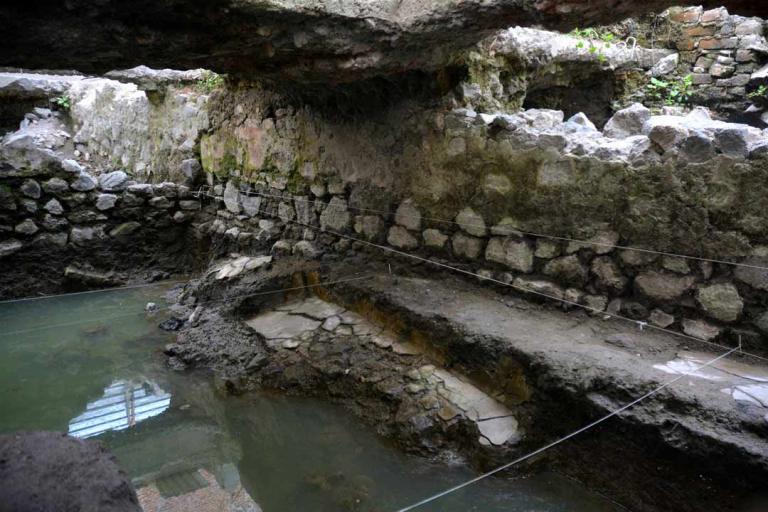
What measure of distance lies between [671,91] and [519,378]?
13.1 ft

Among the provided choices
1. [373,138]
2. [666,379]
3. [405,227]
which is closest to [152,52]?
[373,138]

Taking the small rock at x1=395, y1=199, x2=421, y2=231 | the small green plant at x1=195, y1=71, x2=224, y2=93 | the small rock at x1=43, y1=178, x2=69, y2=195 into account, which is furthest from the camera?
the small green plant at x1=195, y1=71, x2=224, y2=93

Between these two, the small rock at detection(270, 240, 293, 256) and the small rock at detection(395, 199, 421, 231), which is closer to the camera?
the small rock at detection(395, 199, 421, 231)

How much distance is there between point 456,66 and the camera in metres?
3.36

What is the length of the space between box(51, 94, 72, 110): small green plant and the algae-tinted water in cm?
591

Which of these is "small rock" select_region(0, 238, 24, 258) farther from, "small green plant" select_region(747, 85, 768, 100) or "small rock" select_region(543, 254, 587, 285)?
"small green plant" select_region(747, 85, 768, 100)

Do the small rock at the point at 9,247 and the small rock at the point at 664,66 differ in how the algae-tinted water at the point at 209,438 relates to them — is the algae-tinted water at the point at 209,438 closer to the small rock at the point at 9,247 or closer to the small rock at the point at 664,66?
the small rock at the point at 9,247

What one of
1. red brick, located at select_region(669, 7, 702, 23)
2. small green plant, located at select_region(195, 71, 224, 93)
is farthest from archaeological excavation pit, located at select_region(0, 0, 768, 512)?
red brick, located at select_region(669, 7, 702, 23)

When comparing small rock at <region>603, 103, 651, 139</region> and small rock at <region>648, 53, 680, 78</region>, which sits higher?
small rock at <region>648, 53, 680, 78</region>

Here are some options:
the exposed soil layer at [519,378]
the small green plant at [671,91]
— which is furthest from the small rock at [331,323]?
the small green plant at [671,91]

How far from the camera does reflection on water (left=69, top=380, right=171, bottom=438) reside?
105 inches

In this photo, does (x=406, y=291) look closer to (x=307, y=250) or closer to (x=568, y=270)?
(x=568, y=270)

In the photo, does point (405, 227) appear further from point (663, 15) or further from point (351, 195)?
A: point (663, 15)

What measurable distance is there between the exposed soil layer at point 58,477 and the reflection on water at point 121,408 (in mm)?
1340
